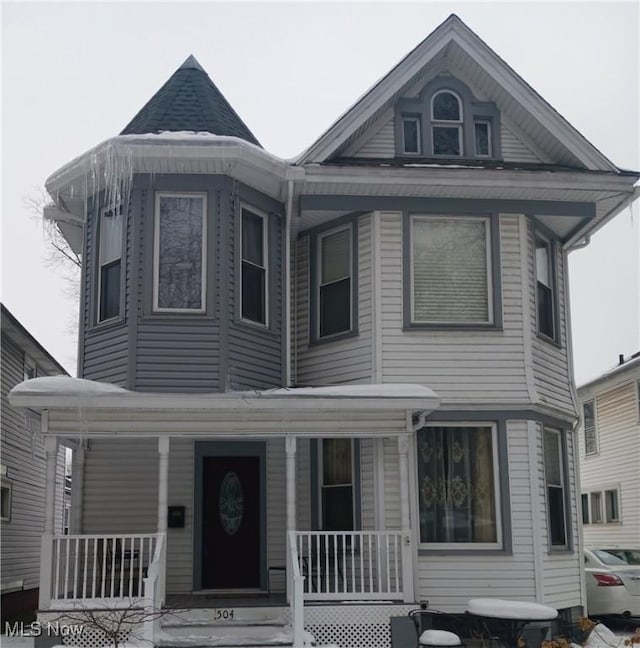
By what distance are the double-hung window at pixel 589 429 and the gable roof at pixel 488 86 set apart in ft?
39.6

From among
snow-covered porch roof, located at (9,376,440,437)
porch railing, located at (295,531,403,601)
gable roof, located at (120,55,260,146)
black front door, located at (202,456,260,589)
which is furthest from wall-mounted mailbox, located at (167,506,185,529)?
gable roof, located at (120,55,260,146)

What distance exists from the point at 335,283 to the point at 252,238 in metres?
1.38

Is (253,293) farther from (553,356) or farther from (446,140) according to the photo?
(553,356)

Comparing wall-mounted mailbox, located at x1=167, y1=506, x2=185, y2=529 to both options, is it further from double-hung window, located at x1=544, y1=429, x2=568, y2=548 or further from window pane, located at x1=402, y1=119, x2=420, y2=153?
window pane, located at x1=402, y1=119, x2=420, y2=153

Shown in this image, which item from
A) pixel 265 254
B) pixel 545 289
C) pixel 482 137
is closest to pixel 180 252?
pixel 265 254

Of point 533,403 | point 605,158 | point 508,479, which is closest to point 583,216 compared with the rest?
point 605,158

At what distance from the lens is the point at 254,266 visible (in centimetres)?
1260

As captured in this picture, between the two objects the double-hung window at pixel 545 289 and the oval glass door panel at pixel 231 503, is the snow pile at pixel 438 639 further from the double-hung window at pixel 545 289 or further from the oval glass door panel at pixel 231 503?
the double-hung window at pixel 545 289

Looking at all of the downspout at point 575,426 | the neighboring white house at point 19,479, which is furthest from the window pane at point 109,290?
the downspout at point 575,426

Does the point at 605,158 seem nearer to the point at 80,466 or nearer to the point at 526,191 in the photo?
the point at 526,191

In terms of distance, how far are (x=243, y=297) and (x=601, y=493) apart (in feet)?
46.8

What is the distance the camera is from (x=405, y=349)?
40.3 feet

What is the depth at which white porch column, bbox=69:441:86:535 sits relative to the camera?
12.0m

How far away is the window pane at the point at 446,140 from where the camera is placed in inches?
527
